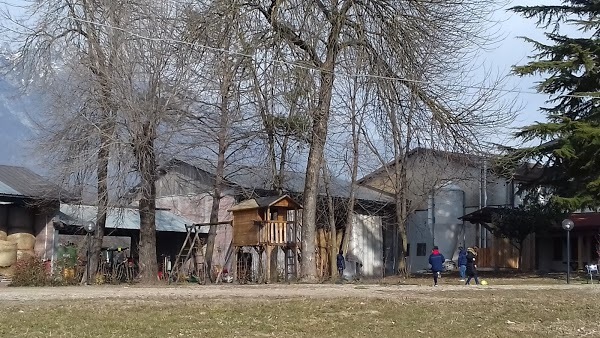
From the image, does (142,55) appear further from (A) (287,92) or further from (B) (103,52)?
(A) (287,92)

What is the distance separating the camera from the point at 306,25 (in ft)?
94.0

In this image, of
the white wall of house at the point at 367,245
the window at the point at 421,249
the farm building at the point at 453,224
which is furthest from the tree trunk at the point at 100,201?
the window at the point at 421,249

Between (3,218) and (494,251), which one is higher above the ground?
(3,218)

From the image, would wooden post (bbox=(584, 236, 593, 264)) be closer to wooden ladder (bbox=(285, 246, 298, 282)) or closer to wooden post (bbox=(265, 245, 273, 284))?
wooden ladder (bbox=(285, 246, 298, 282))

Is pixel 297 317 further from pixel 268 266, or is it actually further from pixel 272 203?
pixel 268 266

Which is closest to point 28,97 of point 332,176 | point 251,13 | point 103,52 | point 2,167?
point 103,52

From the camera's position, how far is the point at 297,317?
15.4 metres

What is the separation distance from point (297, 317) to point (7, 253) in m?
20.7

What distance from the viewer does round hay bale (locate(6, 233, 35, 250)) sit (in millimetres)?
33625

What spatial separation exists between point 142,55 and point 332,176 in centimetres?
1959

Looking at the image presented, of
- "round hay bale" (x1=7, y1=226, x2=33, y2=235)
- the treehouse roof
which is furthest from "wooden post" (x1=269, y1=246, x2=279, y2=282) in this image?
"round hay bale" (x1=7, y1=226, x2=33, y2=235)

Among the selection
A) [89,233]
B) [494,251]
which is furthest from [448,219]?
[89,233]

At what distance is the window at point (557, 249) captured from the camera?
2197 inches

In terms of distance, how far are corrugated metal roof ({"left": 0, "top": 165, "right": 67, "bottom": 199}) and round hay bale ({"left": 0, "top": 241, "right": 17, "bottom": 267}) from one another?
1.98m
